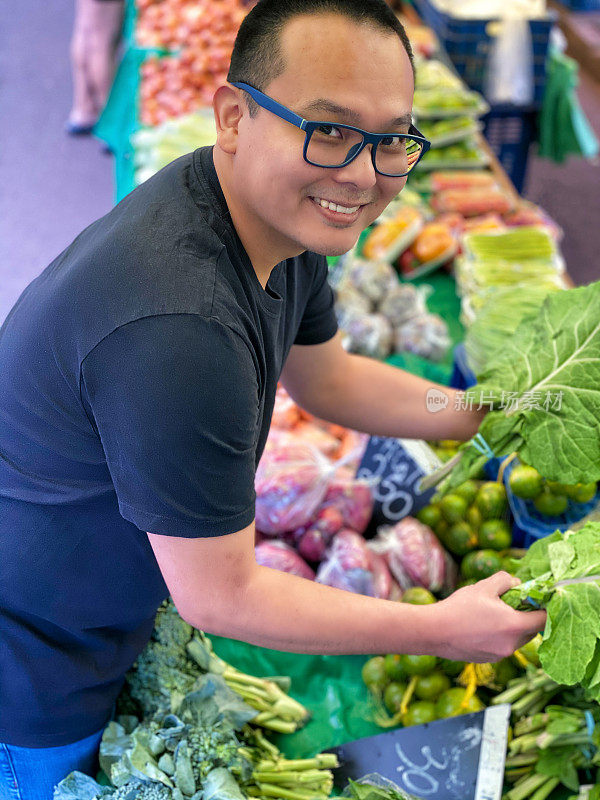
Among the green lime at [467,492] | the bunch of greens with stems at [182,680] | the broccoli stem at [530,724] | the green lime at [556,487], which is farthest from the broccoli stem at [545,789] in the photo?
the green lime at [467,492]

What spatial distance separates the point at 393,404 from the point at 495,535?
530 millimetres

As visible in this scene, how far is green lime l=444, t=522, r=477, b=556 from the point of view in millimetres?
2256

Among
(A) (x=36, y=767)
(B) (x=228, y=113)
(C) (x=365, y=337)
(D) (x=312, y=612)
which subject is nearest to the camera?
(B) (x=228, y=113)

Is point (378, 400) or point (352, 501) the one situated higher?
point (378, 400)

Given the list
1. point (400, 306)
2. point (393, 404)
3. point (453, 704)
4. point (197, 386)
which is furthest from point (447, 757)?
point (400, 306)

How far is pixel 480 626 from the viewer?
4.71 ft

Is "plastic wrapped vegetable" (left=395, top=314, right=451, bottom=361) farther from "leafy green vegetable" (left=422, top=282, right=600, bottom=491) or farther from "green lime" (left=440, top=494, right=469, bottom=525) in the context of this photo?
"leafy green vegetable" (left=422, top=282, right=600, bottom=491)

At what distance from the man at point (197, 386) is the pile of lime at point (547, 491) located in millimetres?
551

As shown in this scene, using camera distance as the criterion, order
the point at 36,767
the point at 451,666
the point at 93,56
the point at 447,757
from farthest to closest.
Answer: the point at 93,56 < the point at 451,666 < the point at 447,757 < the point at 36,767

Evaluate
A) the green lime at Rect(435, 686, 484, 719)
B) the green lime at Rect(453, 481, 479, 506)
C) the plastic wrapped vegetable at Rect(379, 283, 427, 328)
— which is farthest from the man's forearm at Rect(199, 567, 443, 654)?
the plastic wrapped vegetable at Rect(379, 283, 427, 328)

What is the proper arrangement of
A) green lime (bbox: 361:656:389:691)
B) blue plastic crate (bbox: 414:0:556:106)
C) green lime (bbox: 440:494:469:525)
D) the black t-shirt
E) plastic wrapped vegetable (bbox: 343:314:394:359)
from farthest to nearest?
1. blue plastic crate (bbox: 414:0:556:106)
2. plastic wrapped vegetable (bbox: 343:314:394:359)
3. green lime (bbox: 440:494:469:525)
4. green lime (bbox: 361:656:389:691)
5. the black t-shirt

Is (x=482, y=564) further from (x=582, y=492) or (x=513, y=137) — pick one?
(x=513, y=137)

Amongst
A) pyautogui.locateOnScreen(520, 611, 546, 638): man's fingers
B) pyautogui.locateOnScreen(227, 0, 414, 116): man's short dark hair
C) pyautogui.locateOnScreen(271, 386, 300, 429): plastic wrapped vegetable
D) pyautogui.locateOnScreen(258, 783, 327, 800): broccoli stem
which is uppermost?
pyautogui.locateOnScreen(227, 0, 414, 116): man's short dark hair

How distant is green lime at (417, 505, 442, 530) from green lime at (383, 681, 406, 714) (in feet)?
1.71
